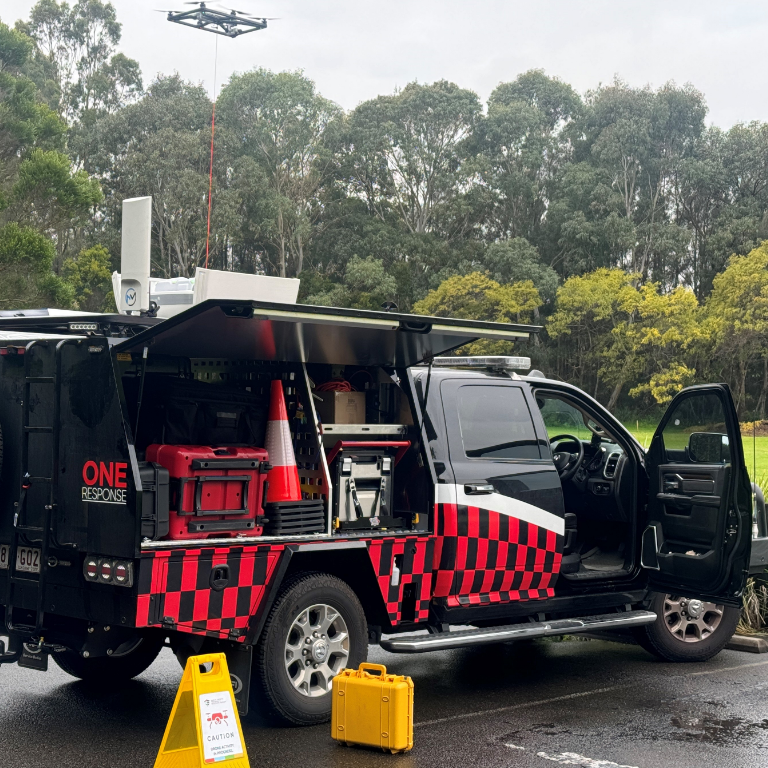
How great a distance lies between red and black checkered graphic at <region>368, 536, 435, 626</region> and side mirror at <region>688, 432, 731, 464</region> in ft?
6.64

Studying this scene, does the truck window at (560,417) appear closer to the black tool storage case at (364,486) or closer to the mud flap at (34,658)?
the black tool storage case at (364,486)

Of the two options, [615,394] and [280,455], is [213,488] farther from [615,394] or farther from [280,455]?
[615,394]

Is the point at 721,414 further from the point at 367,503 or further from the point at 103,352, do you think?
the point at 103,352

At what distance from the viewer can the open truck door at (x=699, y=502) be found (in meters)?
7.35

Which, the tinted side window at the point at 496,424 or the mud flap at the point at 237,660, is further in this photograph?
the tinted side window at the point at 496,424

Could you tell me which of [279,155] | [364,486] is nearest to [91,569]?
[364,486]

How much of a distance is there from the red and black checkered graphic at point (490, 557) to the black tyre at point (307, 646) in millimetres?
747

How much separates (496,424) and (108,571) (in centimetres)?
288

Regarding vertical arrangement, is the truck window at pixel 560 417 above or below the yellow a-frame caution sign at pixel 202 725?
above

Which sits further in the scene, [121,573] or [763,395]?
[763,395]

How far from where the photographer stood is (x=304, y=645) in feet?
20.5

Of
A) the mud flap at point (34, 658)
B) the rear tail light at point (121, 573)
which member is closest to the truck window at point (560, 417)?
the rear tail light at point (121, 573)

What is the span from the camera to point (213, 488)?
597 centimetres

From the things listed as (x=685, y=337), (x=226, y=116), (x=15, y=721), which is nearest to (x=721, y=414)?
(x=15, y=721)
